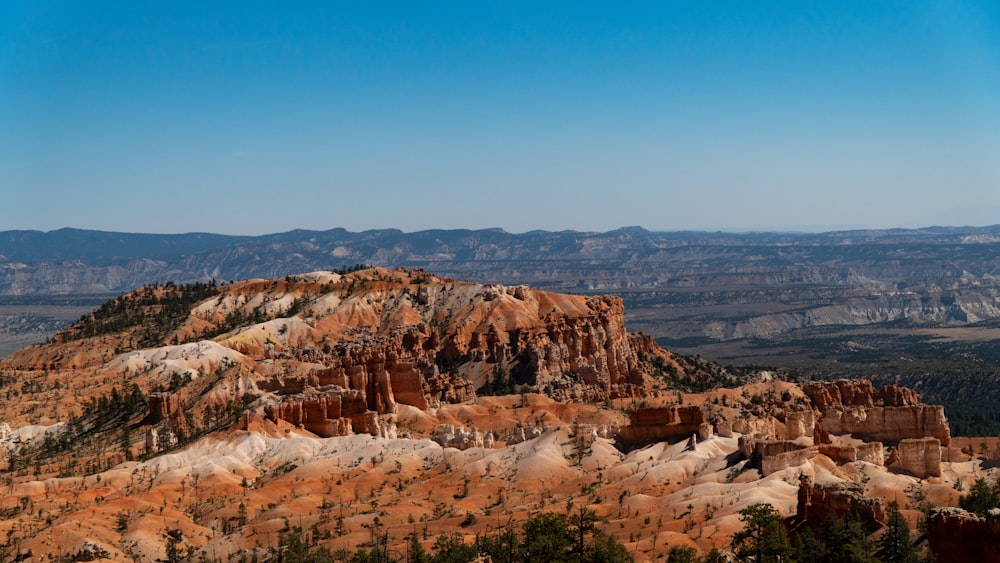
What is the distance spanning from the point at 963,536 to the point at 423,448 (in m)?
56.7

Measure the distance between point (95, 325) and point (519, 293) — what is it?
64.1 meters

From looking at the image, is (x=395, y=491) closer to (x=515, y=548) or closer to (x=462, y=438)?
(x=462, y=438)

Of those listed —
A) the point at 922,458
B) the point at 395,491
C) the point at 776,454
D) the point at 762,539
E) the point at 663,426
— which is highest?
the point at 776,454

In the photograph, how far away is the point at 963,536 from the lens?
60.9 meters

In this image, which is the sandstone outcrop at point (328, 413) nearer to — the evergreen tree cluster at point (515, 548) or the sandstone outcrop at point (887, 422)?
the evergreen tree cluster at point (515, 548)

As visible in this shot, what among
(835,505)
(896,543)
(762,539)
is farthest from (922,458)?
(762,539)

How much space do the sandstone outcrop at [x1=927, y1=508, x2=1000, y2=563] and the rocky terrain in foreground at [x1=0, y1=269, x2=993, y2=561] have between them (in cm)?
11

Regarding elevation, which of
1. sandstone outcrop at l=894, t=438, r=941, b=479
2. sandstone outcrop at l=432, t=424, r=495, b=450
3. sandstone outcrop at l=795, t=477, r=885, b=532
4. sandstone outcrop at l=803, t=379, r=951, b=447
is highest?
sandstone outcrop at l=795, t=477, r=885, b=532

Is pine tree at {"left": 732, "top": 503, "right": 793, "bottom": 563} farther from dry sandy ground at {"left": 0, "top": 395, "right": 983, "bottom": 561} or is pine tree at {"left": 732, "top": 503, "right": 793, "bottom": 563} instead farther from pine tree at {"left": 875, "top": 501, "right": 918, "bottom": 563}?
pine tree at {"left": 875, "top": 501, "right": 918, "bottom": 563}

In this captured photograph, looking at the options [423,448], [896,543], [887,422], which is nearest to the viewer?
[896,543]

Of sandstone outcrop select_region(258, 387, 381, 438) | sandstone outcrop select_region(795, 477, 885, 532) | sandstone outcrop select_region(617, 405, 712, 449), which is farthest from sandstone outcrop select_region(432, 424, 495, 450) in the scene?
sandstone outcrop select_region(795, 477, 885, 532)

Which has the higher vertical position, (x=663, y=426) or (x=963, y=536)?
(x=963, y=536)

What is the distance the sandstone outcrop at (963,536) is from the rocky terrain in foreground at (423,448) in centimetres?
11

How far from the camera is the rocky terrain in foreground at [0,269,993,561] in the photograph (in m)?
80.9
